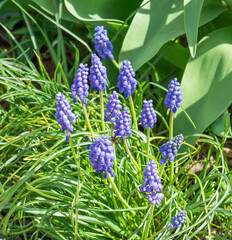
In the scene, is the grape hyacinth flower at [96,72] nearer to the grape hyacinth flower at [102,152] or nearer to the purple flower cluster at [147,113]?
the purple flower cluster at [147,113]

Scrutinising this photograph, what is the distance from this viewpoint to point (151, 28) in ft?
7.94

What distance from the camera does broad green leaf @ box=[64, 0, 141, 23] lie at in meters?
2.54

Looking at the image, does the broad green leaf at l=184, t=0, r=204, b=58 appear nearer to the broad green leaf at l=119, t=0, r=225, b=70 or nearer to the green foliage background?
the green foliage background

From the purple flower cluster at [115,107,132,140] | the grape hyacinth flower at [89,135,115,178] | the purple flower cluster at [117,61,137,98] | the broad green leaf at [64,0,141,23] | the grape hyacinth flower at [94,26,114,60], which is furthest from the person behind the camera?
the broad green leaf at [64,0,141,23]

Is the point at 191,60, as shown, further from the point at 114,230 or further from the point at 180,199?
the point at 114,230

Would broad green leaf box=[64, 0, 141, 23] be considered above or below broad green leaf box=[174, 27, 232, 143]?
above

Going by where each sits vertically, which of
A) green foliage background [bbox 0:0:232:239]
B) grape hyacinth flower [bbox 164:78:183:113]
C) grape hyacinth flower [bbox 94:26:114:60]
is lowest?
green foliage background [bbox 0:0:232:239]

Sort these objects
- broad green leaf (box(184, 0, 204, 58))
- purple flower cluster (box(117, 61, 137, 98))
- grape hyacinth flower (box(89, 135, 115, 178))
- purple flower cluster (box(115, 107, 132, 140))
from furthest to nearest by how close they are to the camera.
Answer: broad green leaf (box(184, 0, 204, 58)) → purple flower cluster (box(117, 61, 137, 98)) → purple flower cluster (box(115, 107, 132, 140)) → grape hyacinth flower (box(89, 135, 115, 178))

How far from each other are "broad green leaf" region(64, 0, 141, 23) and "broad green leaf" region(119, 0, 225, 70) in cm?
16

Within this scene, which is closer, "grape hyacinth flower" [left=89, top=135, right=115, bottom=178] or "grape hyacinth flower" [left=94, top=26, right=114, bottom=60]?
"grape hyacinth flower" [left=89, top=135, right=115, bottom=178]

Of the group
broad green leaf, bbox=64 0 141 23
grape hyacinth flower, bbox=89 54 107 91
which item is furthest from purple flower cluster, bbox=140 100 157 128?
broad green leaf, bbox=64 0 141 23

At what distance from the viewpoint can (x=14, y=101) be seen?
252 centimetres

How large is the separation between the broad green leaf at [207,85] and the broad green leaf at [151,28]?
0.22 metres

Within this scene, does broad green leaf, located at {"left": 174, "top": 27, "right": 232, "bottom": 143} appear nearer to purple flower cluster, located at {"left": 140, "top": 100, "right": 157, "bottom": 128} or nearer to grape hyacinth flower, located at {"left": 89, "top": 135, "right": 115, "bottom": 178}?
purple flower cluster, located at {"left": 140, "top": 100, "right": 157, "bottom": 128}
